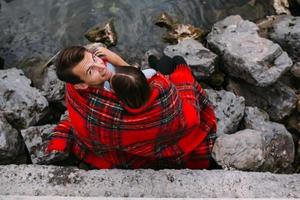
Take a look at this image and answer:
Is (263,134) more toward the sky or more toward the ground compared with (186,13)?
more toward the ground

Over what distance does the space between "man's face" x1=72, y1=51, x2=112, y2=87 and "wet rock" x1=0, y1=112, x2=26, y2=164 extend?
71 centimetres

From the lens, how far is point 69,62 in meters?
2.14

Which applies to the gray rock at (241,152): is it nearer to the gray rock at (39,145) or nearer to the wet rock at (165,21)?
the gray rock at (39,145)

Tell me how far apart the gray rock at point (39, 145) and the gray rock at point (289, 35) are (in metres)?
1.64

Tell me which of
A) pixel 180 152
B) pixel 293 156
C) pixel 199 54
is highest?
pixel 199 54

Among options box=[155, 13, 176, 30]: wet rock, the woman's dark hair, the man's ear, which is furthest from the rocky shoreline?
the woman's dark hair

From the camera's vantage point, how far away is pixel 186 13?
11.8 ft

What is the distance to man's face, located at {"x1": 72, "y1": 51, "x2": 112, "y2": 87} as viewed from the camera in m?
2.14

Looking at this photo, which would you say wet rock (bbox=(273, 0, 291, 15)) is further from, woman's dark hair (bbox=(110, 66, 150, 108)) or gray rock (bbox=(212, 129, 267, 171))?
woman's dark hair (bbox=(110, 66, 150, 108))

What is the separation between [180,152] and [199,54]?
0.80 meters

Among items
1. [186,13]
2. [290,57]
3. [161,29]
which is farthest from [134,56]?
[290,57]

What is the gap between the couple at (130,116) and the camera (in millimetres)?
2148

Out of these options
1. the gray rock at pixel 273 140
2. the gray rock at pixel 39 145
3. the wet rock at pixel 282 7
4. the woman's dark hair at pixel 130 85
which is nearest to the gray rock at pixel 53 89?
the gray rock at pixel 39 145

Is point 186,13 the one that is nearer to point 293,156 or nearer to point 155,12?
point 155,12
